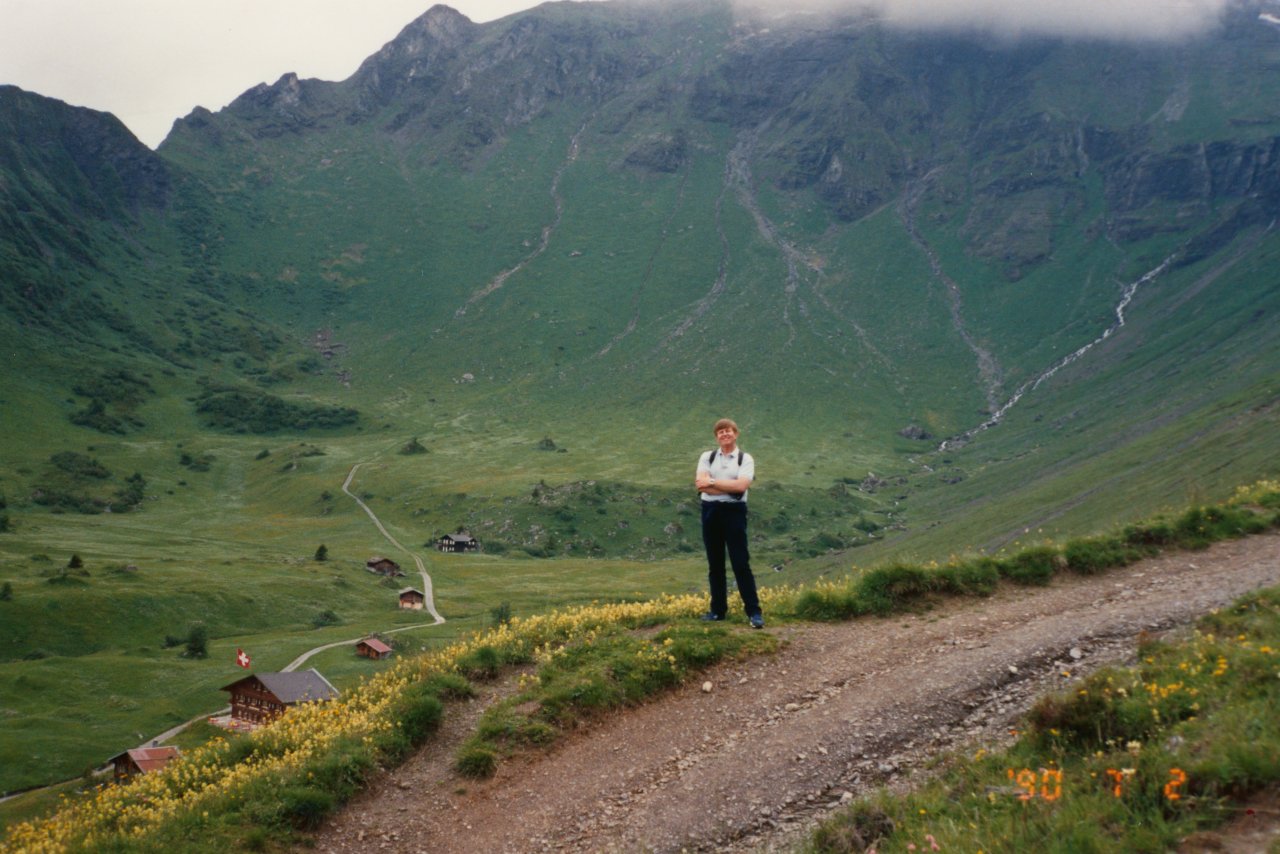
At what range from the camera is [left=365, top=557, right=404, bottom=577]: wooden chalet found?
124 metres

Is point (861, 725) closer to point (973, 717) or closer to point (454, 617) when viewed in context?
A: point (973, 717)

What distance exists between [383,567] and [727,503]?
11894 centimetres

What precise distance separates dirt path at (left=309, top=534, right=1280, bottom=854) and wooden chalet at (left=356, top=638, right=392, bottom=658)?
7808 centimetres

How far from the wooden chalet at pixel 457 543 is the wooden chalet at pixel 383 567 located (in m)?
18.4

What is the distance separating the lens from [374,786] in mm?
12039

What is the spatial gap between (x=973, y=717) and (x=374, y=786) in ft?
29.2

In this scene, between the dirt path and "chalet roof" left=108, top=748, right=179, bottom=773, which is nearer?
the dirt path

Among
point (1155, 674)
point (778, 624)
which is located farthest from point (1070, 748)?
point (778, 624)

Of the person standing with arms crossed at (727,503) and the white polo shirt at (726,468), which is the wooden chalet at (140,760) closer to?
the person standing with arms crossed at (727,503)

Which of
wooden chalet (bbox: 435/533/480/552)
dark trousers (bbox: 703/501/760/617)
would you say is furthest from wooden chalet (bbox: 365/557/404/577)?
dark trousers (bbox: 703/501/760/617)

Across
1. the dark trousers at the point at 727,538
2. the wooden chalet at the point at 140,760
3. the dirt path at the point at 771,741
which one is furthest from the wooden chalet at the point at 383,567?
the dirt path at the point at 771,741

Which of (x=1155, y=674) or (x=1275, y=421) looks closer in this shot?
(x=1155, y=674)

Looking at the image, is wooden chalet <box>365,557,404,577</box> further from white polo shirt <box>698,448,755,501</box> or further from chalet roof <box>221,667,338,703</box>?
white polo shirt <box>698,448,755,501</box>

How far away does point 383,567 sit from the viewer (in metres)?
125
